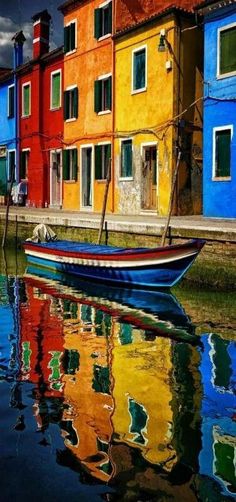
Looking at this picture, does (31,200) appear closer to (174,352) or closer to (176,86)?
(176,86)

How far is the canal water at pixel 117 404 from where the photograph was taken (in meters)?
4.35

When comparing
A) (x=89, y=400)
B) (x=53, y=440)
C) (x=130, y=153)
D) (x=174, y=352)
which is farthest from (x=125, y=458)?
(x=130, y=153)

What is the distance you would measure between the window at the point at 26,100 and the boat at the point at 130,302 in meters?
14.6

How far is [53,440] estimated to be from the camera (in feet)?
16.5

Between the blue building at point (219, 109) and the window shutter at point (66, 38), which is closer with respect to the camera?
the blue building at point (219, 109)

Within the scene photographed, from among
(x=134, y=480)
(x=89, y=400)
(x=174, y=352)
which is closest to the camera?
(x=134, y=480)

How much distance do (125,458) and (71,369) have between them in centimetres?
255

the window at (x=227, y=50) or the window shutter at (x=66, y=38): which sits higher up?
the window shutter at (x=66, y=38)

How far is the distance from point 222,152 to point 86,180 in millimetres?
8083

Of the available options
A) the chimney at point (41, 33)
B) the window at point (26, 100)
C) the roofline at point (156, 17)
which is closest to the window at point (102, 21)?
the roofline at point (156, 17)

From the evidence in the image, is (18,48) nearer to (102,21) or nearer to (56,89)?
(56,89)

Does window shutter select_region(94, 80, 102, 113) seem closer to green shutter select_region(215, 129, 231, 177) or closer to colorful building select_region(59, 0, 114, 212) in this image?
colorful building select_region(59, 0, 114, 212)

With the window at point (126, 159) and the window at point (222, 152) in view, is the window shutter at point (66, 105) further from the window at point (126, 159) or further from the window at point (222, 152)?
the window at point (222, 152)

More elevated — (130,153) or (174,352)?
(130,153)
